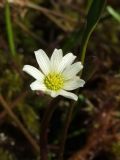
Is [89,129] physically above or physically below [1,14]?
below

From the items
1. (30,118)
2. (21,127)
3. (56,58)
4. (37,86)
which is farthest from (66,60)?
(30,118)

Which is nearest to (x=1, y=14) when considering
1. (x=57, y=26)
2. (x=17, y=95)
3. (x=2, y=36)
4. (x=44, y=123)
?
(x=2, y=36)

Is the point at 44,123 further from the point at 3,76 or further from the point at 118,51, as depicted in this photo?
the point at 118,51

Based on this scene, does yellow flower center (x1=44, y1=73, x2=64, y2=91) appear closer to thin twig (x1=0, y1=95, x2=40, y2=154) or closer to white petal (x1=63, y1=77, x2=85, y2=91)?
white petal (x1=63, y1=77, x2=85, y2=91)

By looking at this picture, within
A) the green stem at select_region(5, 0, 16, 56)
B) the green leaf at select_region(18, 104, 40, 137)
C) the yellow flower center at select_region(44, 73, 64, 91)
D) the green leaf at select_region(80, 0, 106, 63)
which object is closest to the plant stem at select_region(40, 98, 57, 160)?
the yellow flower center at select_region(44, 73, 64, 91)

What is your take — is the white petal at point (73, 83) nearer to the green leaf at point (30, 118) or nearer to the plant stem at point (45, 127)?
the plant stem at point (45, 127)

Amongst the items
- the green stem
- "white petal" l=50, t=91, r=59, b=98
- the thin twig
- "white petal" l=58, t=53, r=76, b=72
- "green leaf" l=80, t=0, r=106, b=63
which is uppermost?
the green stem
